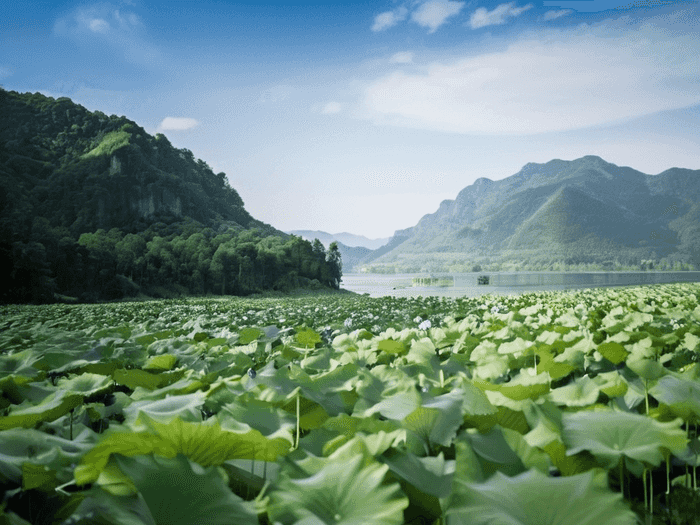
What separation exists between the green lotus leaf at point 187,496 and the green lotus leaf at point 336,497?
0.05 metres

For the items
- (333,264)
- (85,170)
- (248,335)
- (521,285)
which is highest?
(85,170)

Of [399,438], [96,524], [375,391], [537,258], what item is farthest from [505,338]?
[537,258]

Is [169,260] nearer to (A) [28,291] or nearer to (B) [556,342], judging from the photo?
(A) [28,291]

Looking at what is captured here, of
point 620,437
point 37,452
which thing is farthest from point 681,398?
point 37,452

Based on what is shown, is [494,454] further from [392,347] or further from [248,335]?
[248,335]

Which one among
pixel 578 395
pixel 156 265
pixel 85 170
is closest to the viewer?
pixel 578 395

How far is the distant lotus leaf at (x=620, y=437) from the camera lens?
2.21ft

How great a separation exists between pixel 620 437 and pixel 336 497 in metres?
0.49

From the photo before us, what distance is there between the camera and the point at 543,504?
488 millimetres

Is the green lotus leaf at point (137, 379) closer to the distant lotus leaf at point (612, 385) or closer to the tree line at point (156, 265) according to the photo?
the distant lotus leaf at point (612, 385)

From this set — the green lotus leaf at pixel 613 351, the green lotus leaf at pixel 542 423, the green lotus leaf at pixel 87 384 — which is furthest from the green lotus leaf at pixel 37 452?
the green lotus leaf at pixel 613 351

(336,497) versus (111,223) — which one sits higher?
(111,223)

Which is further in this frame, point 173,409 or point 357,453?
point 173,409

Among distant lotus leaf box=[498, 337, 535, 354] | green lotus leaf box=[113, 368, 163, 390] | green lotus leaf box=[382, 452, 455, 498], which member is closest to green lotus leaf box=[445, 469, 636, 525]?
green lotus leaf box=[382, 452, 455, 498]
